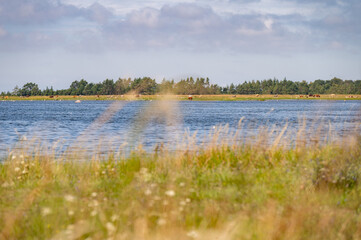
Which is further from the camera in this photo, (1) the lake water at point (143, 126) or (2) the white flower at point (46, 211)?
(1) the lake water at point (143, 126)

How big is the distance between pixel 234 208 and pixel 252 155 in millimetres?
4388

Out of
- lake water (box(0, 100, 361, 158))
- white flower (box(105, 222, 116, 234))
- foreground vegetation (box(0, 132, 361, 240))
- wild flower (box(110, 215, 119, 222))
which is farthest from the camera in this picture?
lake water (box(0, 100, 361, 158))

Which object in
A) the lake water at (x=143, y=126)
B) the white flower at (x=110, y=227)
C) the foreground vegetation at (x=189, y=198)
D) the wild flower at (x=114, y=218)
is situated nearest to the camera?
the white flower at (x=110, y=227)

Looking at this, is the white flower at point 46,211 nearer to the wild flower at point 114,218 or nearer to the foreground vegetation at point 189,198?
the foreground vegetation at point 189,198

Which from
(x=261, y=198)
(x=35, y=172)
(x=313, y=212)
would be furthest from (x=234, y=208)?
(x=35, y=172)

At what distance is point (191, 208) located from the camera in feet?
24.2

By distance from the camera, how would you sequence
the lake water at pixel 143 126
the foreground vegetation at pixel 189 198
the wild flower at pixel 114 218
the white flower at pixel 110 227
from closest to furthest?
1. the white flower at pixel 110 227
2. the wild flower at pixel 114 218
3. the foreground vegetation at pixel 189 198
4. the lake water at pixel 143 126

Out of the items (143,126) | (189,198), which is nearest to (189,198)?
(189,198)

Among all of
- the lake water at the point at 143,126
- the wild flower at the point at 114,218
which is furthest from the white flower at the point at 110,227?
the lake water at the point at 143,126

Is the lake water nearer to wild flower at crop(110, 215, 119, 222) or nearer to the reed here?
the reed

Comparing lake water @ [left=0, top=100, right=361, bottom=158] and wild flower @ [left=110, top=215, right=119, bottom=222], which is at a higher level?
wild flower @ [left=110, top=215, right=119, bottom=222]

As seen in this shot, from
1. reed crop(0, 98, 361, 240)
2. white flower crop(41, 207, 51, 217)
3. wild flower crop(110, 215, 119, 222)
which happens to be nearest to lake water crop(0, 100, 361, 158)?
reed crop(0, 98, 361, 240)

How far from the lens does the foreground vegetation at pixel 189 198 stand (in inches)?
242

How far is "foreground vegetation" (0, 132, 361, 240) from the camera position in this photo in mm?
6148
